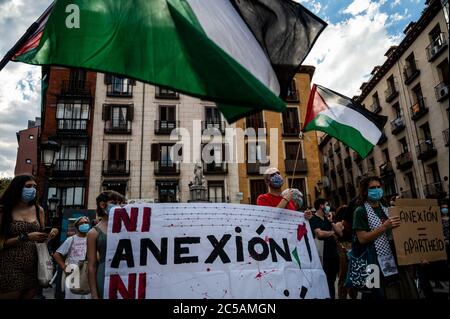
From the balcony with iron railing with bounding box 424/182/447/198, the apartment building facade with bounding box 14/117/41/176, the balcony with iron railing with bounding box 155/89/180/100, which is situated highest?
the apartment building facade with bounding box 14/117/41/176

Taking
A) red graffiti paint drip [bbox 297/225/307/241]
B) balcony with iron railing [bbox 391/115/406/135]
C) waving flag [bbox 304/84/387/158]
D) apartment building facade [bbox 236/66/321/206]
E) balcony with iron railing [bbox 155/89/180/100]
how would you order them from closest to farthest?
red graffiti paint drip [bbox 297/225/307/241] → waving flag [bbox 304/84/387/158] → apartment building facade [bbox 236/66/321/206] → balcony with iron railing [bbox 155/89/180/100] → balcony with iron railing [bbox 391/115/406/135]

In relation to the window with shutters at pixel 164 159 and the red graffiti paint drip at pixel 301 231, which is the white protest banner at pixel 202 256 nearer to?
the red graffiti paint drip at pixel 301 231

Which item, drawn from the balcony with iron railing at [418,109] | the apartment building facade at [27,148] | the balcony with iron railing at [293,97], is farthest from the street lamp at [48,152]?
the apartment building facade at [27,148]

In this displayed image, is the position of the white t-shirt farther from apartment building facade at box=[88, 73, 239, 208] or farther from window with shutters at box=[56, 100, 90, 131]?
window with shutters at box=[56, 100, 90, 131]

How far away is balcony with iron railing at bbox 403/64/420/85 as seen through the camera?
23.4m

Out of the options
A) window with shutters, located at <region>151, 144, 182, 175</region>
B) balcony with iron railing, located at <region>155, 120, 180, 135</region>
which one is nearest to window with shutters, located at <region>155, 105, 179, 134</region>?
balcony with iron railing, located at <region>155, 120, 180, 135</region>

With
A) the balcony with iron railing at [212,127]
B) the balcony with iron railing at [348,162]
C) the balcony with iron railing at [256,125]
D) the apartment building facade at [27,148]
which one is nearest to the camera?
the balcony with iron railing at [212,127]

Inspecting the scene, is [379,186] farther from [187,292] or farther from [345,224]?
[187,292]

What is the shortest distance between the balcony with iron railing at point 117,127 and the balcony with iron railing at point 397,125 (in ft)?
68.1

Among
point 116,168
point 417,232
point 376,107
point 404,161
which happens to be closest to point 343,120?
point 417,232

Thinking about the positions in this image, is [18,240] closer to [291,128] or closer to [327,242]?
[327,242]

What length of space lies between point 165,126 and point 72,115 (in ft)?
22.2

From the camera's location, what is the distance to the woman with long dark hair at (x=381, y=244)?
9.84ft

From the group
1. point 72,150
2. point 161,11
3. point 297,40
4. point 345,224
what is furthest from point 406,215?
point 72,150
